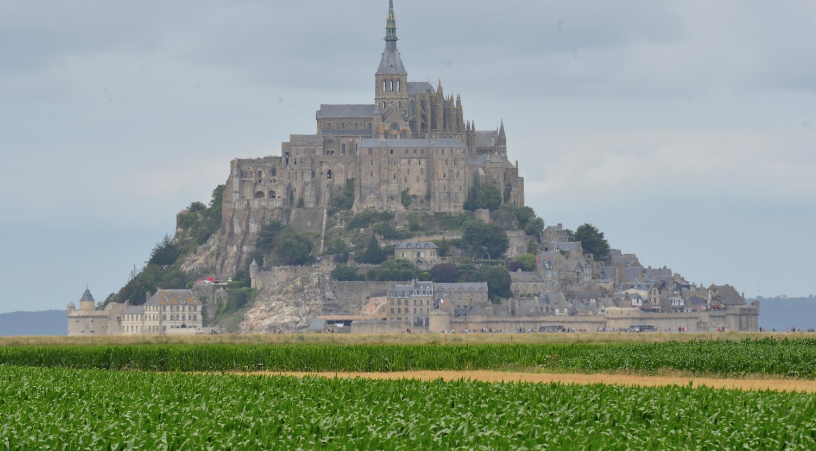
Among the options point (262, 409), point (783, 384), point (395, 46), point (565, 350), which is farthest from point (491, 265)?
point (262, 409)

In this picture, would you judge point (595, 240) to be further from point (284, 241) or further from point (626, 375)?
point (626, 375)

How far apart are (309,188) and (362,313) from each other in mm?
18975

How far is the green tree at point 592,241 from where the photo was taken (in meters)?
141

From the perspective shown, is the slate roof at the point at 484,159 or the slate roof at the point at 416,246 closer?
the slate roof at the point at 416,246

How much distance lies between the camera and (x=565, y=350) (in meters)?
46.7

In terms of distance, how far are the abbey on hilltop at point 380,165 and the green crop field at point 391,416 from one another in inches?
4037

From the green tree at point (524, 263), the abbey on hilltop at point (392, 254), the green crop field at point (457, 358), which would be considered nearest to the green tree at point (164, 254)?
the abbey on hilltop at point (392, 254)

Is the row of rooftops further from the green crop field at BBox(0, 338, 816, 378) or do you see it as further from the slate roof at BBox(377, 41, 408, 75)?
the green crop field at BBox(0, 338, 816, 378)

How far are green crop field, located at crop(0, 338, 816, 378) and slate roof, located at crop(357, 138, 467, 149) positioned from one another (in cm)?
8558

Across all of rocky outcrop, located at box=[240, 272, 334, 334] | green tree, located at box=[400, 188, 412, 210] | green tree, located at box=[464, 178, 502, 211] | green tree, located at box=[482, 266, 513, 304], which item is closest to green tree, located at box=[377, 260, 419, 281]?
rocky outcrop, located at box=[240, 272, 334, 334]

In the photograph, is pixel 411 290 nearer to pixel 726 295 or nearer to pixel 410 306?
pixel 410 306

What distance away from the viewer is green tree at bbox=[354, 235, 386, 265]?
12988 centimetres

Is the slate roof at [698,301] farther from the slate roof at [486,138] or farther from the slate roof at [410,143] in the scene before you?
the slate roof at [486,138]

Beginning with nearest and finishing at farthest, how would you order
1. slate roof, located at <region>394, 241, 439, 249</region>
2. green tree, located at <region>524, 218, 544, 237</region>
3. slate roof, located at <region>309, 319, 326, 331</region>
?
slate roof, located at <region>309, 319, 326, 331</region>, slate roof, located at <region>394, 241, 439, 249</region>, green tree, located at <region>524, 218, 544, 237</region>
